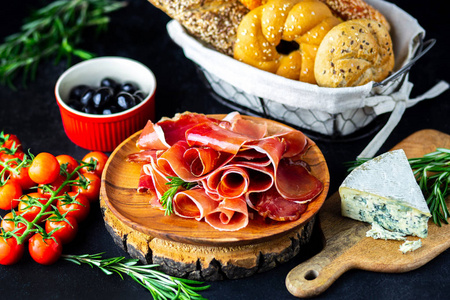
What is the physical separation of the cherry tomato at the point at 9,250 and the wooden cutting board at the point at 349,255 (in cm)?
76

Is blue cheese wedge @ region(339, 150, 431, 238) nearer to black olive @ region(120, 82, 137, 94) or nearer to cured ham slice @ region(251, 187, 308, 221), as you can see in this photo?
cured ham slice @ region(251, 187, 308, 221)

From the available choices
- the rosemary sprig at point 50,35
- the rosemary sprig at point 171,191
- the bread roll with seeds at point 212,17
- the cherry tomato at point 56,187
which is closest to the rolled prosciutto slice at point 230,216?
the rosemary sprig at point 171,191

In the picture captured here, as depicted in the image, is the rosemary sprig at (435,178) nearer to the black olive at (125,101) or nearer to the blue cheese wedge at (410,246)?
the blue cheese wedge at (410,246)

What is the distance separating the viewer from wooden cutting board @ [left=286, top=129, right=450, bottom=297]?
1322 mm

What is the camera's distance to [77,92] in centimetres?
191

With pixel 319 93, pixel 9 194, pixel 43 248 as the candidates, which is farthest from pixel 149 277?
pixel 319 93

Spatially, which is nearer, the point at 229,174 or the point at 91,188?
the point at 229,174

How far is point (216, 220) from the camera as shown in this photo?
4.48 ft

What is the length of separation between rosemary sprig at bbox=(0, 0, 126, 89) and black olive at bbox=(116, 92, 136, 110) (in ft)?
1.76

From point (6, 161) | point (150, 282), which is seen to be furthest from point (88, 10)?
point (150, 282)

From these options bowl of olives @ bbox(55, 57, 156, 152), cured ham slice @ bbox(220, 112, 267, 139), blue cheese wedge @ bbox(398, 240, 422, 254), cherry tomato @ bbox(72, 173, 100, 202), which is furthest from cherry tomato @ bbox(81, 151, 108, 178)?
blue cheese wedge @ bbox(398, 240, 422, 254)

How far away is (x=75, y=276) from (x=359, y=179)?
0.86 m

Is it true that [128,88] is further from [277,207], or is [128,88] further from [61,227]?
[277,207]

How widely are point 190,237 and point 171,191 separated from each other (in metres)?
0.16
